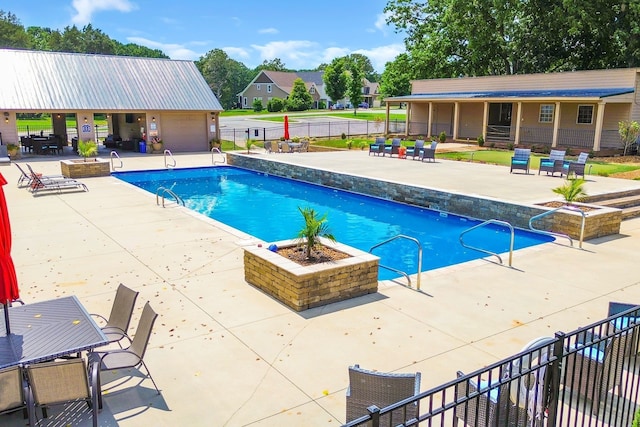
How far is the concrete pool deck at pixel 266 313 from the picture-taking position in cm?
509

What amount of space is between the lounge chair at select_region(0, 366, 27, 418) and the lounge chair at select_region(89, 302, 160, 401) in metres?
0.78

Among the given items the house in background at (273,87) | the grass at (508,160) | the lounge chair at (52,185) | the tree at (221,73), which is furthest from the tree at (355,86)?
the lounge chair at (52,185)

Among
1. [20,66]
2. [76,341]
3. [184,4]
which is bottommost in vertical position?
[76,341]

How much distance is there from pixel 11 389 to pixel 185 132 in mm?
29124

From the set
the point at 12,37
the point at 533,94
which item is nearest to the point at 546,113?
the point at 533,94

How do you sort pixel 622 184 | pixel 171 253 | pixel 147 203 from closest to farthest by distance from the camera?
1. pixel 171 253
2. pixel 147 203
3. pixel 622 184

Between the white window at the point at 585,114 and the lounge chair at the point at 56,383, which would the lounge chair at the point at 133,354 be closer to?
the lounge chair at the point at 56,383

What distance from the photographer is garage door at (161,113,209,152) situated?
31.4m

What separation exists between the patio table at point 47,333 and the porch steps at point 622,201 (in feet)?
44.7

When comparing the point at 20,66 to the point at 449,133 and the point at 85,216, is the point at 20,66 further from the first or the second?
the point at 449,133

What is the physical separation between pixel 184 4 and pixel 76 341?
52.4 metres

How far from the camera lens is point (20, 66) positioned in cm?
2948

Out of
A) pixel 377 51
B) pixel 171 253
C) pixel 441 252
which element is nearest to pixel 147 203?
pixel 171 253

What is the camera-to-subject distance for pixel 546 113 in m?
32.0
